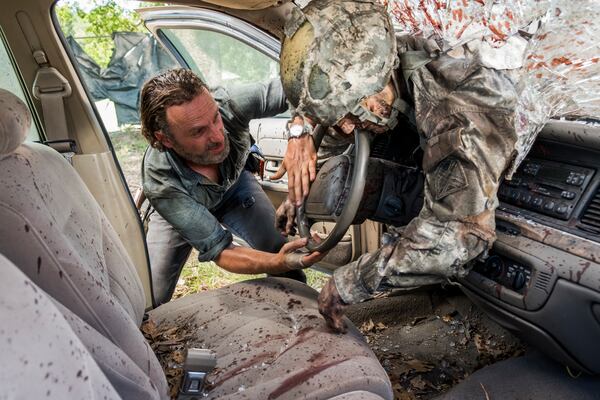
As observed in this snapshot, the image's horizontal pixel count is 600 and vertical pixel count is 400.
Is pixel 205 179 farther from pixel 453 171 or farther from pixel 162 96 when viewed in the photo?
pixel 453 171

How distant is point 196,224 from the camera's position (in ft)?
8.05

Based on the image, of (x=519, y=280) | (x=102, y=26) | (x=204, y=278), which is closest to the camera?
(x=519, y=280)

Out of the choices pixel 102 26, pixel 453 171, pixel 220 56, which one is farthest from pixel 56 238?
pixel 102 26

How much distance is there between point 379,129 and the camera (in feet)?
5.65

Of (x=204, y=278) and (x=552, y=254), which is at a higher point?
(x=552, y=254)

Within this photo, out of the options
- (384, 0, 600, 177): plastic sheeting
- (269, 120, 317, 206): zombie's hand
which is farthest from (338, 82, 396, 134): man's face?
(269, 120, 317, 206): zombie's hand

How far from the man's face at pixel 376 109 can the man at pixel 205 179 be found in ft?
1.60

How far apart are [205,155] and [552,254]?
160 centimetres

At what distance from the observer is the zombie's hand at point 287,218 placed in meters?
2.13

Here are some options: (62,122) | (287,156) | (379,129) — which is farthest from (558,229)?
(62,122)

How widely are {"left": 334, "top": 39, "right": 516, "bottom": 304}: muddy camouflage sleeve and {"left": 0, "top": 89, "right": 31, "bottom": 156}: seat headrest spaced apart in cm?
100

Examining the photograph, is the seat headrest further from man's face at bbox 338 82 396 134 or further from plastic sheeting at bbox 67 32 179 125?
plastic sheeting at bbox 67 32 179 125

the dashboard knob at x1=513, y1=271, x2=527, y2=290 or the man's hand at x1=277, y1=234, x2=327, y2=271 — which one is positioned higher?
the dashboard knob at x1=513, y1=271, x2=527, y2=290

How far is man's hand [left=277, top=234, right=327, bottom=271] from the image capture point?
1.91 m
